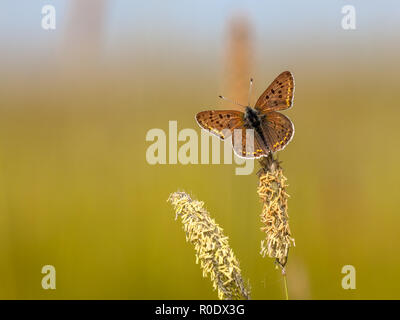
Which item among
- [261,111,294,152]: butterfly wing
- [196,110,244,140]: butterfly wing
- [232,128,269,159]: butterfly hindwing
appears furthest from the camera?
[196,110,244,140]: butterfly wing

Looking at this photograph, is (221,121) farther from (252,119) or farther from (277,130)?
(277,130)

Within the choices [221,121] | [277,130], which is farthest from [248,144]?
[221,121]

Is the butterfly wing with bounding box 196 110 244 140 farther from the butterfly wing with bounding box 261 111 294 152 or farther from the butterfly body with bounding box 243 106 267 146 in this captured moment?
the butterfly wing with bounding box 261 111 294 152

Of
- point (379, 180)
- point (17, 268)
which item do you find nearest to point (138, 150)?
point (17, 268)

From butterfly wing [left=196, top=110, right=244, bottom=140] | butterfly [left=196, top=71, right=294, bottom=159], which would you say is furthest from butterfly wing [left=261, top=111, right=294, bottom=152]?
butterfly wing [left=196, top=110, right=244, bottom=140]

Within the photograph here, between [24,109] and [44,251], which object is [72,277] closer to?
[44,251]

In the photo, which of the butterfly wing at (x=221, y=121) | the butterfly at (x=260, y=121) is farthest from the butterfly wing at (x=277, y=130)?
the butterfly wing at (x=221, y=121)

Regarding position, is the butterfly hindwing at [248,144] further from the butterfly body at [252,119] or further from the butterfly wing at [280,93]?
the butterfly wing at [280,93]
